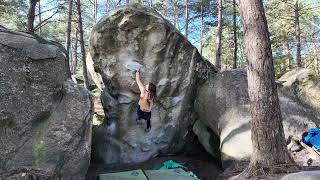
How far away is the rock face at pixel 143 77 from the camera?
11.8 m

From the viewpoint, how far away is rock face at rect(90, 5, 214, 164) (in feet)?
38.8

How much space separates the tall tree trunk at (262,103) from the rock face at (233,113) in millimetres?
2142

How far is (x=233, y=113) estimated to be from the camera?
34.9 feet

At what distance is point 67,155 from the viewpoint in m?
8.51

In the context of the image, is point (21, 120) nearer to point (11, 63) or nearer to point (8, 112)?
point (8, 112)

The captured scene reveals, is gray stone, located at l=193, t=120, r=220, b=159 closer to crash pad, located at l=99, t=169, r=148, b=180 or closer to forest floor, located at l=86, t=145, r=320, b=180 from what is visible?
forest floor, located at l=86, t=145, r=320, b=180

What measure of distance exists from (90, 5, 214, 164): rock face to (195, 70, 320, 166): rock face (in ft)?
2.73

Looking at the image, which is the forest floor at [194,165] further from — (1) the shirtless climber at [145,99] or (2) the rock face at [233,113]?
(1) the shirtless climber at [145,99]

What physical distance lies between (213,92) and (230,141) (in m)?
2.14

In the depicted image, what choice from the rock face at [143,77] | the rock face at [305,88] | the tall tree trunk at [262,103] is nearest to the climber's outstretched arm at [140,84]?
the rock face at [143,77]

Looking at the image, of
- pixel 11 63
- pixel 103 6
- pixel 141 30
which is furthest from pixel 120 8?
pixel 103 6

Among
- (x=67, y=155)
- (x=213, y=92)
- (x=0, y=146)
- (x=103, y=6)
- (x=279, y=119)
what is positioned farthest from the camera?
(x=103, y=6)

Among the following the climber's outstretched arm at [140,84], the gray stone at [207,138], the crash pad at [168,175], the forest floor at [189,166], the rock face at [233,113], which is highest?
the climber's outstretched arm at [140,84]

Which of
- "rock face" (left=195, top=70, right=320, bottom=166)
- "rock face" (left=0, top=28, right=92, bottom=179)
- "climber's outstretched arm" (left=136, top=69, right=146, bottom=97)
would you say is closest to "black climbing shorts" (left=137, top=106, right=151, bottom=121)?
"climber's outstretched arm" (left=136, top=69, right=146, bottom=97)
